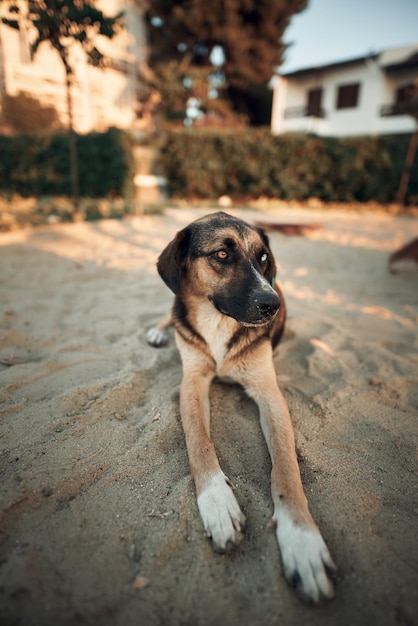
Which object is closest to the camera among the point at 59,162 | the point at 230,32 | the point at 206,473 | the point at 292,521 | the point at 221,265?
the point at 292,521

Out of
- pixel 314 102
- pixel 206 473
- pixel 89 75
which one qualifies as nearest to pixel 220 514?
pixel 206 473

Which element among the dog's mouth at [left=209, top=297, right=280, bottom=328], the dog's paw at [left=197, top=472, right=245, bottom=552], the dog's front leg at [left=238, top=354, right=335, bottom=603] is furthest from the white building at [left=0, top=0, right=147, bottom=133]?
the dog's paw at [left=197, top=472, right=245, bottom=552]

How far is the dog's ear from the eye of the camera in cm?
266

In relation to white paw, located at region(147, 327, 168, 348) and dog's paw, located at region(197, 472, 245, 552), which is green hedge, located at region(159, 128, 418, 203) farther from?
dog's paw, located at region(197, 472, 245, 552)

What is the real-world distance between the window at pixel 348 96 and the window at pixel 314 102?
1.56 metres

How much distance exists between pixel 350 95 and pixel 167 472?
32026mm

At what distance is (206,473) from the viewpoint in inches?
73.9

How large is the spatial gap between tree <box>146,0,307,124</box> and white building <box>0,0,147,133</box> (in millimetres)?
1802

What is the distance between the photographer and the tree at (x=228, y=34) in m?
21.3

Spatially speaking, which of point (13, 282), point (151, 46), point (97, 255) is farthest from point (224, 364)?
point (151, 46)

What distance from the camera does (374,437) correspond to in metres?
2.31

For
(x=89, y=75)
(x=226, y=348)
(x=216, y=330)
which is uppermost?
(x=89, y=75)

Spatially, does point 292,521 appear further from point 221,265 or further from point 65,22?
point 65,22

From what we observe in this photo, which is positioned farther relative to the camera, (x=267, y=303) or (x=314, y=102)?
(x=314, y=102)
